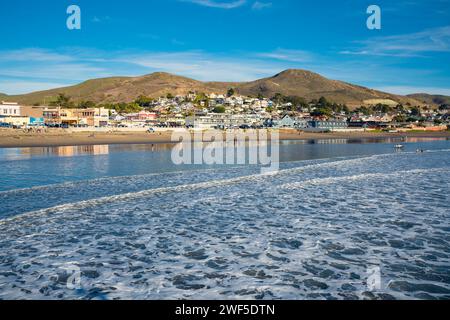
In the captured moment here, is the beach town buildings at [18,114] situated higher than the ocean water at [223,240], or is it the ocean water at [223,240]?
the beach town buildings at [18,114]

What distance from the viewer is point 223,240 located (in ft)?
36.3

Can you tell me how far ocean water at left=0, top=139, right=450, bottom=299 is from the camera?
7738mm

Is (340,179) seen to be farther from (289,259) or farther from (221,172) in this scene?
(289,259)

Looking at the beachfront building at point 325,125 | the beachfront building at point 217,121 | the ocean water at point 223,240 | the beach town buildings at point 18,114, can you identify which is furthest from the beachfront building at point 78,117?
the ocean water at point 223,240

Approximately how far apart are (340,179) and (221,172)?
27.0ft

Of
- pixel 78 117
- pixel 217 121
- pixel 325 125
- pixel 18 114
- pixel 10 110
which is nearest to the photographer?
pixel 10 110

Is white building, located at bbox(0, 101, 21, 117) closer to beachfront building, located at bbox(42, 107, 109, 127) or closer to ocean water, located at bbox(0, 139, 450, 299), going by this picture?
beachfront building, located at bbox(42, 107, 109, 127)

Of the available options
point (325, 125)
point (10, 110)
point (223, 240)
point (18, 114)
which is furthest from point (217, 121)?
point (223, 240)

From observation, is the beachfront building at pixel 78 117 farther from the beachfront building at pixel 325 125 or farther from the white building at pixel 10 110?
the beachfront building at pixel 325 125

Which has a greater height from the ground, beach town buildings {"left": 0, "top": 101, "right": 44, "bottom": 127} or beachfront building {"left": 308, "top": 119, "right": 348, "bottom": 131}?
beach town buildings {"left": 0, "top": 101, "right": 44, "bottom": 127}

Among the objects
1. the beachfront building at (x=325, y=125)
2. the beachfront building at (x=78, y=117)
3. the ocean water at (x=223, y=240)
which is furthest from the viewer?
the beachfront building at (x=325, y=125)

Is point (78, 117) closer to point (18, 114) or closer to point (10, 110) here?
point (18, 114)

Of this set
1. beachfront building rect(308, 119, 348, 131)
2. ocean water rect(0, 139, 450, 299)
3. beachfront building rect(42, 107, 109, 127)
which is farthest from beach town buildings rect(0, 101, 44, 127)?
ocean water rect(0, 139, 450, 299)

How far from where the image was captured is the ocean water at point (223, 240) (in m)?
7.74
